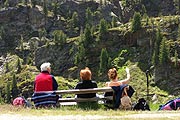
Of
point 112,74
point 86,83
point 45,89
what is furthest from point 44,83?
point 112,74

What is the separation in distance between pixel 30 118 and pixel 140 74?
185m

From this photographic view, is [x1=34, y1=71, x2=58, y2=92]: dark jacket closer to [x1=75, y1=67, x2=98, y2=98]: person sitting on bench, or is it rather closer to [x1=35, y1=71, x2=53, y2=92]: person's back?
[x1=35, y1=71, x2=53, y2=92]: person's back

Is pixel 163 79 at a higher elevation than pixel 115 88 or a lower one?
lower

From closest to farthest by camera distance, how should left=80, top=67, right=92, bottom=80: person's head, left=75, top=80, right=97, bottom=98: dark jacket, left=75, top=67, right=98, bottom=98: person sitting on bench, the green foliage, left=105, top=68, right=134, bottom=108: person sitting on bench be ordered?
left=105, top=68, right=134, bottom=108: person sitting on bench < left=80, top=67, right=92, bottom=80: person's head < left=75, top=67, right=98, bottom=98: person sitting on bench < left=75, top=80, right=97, bottom=98: dark jacket < the green foliage

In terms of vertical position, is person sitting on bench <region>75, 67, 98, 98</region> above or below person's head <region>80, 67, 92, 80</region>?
below

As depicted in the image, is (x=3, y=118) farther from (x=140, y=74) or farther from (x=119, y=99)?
(x=140, y=74)

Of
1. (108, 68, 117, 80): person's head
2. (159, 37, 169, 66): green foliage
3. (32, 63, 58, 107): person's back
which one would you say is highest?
(108, 68, 117, 80): person's head

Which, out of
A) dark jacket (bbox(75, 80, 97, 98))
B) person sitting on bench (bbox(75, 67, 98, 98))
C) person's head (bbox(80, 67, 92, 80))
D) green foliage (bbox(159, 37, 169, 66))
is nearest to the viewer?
person's head (bbox(80, 67, 92, 80))

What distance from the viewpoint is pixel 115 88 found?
63.9 feet

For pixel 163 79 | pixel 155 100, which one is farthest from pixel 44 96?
pixel 163 79

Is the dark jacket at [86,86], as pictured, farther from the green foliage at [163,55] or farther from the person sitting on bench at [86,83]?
the green foliage at [163,55]

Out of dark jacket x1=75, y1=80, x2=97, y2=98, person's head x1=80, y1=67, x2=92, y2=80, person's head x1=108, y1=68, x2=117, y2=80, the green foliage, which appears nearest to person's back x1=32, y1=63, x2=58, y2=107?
dark jacket x1=75, y1=80, x2=97, y2=98

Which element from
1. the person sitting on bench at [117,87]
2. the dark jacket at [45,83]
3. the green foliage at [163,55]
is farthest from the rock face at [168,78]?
the dark jacket at [45,83]

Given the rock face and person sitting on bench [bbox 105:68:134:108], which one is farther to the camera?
the rock face
